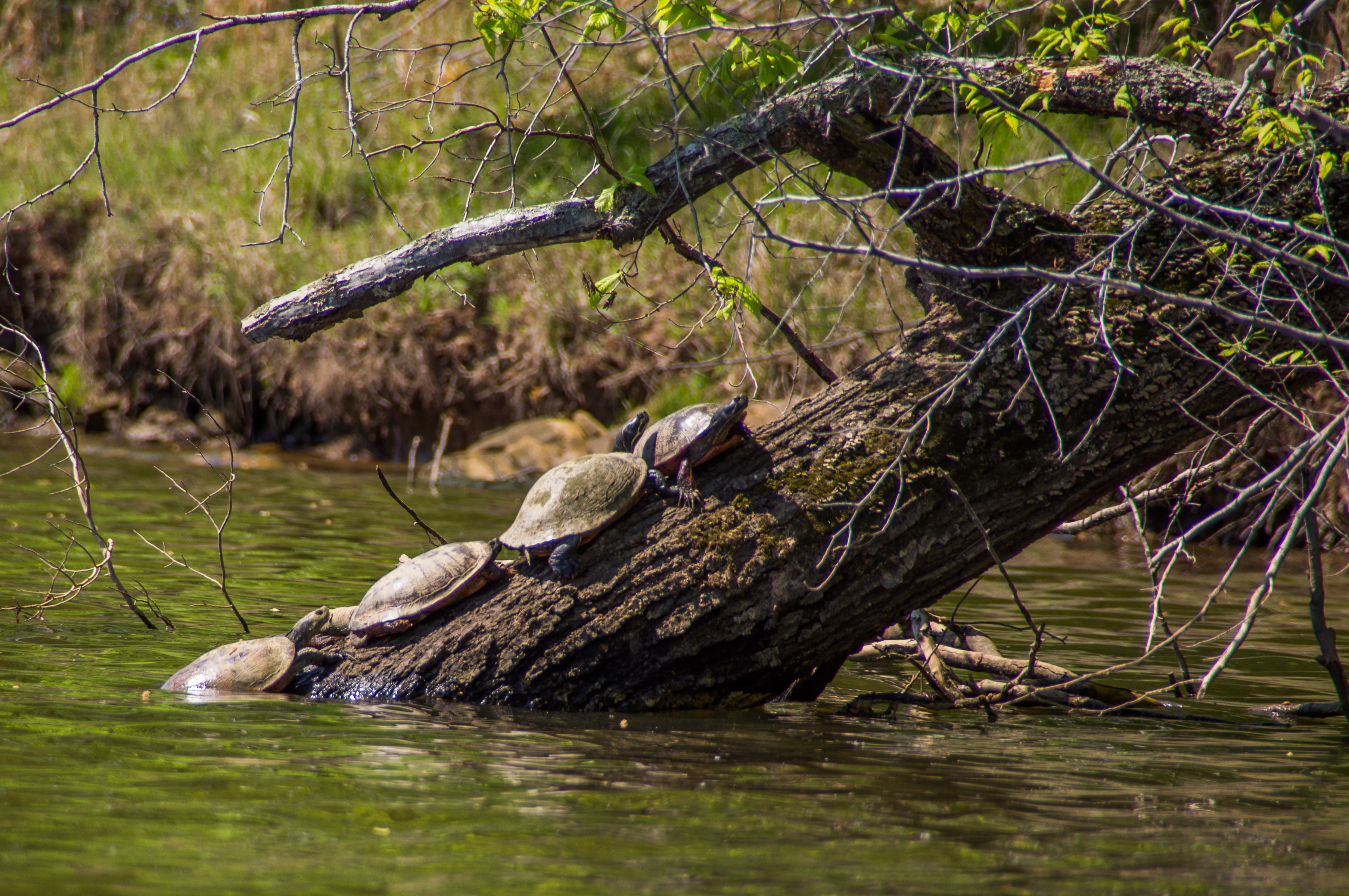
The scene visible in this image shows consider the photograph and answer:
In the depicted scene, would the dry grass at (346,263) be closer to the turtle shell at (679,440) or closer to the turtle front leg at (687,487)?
the turtle shell at (679,440)

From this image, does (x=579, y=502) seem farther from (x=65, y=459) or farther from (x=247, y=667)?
(x=65, y=459)

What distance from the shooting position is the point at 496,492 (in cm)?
1129

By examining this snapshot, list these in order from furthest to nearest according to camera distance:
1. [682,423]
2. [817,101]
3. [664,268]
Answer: [664,268], [682,423], [817,101]

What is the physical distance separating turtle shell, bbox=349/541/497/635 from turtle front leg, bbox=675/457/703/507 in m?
0.74

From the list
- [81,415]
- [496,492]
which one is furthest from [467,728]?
[81,415]

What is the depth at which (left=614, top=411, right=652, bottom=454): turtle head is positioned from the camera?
504cm

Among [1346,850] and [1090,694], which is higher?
[1346,850]

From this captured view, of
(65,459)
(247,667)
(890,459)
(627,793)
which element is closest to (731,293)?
(890,459)

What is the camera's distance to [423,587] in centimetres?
421

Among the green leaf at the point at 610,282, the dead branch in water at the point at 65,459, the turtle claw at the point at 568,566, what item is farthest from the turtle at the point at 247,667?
the green leaf at the point at 610,282

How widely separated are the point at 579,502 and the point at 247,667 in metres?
1.39

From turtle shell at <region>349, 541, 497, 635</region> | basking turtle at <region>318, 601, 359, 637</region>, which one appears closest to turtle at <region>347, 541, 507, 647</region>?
turtle shell at <region>349, 541, 497, 635</region>

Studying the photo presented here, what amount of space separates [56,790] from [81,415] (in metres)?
12.9

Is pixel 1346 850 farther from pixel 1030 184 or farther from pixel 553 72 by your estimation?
pixel 553 72
